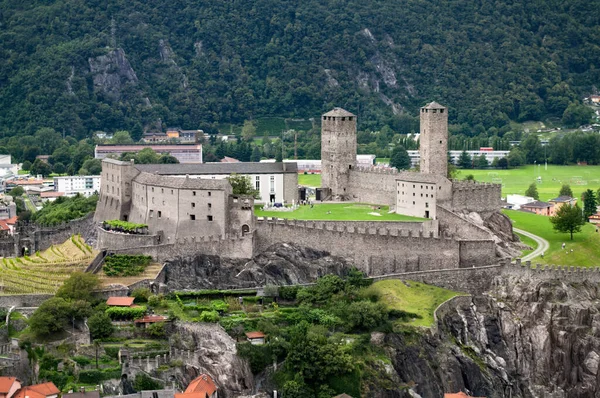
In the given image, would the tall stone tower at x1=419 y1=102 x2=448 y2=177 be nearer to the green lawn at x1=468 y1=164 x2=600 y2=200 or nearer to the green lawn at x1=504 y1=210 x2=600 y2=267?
the green lawn at x1=504 y1=210 x2=600 y2=267

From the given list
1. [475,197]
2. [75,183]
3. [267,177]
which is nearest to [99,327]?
[267,177]

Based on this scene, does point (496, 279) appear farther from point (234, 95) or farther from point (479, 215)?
point (234, 95)

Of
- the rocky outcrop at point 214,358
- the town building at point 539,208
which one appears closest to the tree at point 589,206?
the town building at point 539,208

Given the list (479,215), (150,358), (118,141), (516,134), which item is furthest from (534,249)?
(516,134)

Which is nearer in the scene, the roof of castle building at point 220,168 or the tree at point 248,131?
the roof of castle building at point 220,168

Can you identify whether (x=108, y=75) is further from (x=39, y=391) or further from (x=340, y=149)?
(x=39, y=391)

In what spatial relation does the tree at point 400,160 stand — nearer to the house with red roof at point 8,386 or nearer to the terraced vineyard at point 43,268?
the terraced vineyard at point 43,268
